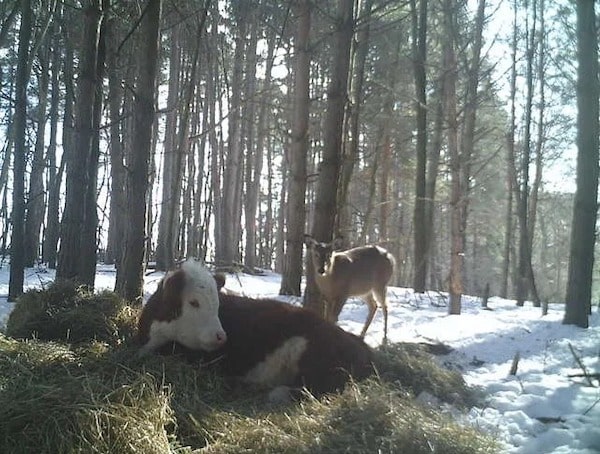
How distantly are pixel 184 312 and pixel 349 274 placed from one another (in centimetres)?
436

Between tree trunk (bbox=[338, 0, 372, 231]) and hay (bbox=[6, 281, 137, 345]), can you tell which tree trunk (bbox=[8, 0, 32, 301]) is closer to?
hay (bbox=[6, 281, 137, 345])

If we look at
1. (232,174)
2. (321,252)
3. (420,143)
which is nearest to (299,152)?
(321,252)

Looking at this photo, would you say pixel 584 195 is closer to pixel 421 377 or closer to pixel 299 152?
pixel 299 152

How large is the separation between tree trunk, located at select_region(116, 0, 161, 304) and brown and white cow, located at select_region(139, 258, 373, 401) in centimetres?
189

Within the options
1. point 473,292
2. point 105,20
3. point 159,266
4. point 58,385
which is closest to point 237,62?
point 159,266

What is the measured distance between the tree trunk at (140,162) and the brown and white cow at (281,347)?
189cm

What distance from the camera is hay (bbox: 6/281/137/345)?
550 cm

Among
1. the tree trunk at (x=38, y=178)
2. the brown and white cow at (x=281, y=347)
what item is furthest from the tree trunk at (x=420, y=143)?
the tree trunk at (x=38, y=178)

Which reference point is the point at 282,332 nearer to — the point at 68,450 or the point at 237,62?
the point at 68,450

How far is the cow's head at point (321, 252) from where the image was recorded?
7.54 metres

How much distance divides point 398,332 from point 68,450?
6.19m

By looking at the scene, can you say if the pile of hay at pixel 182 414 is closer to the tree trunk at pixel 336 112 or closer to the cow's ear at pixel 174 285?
the cow's ear at pixel 174 285

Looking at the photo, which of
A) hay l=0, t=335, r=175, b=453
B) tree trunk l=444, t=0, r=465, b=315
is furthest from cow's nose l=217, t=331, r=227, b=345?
tree trunk l=444, t=0, r=465, b=315

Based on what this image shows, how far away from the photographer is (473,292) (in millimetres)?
35656
